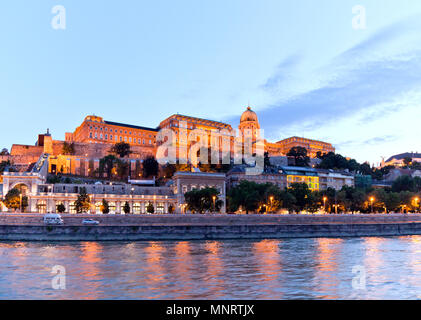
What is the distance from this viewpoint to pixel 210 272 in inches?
1017

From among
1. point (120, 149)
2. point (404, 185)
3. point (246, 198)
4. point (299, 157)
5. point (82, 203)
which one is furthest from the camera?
point (299, 157)

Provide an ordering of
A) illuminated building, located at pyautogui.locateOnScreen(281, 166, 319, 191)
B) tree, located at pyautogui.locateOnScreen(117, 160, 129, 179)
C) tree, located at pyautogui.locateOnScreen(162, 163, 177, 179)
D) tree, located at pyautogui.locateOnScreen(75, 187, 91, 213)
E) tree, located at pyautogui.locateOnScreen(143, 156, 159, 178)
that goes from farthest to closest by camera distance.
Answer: tree, located at pyautogui.locateOnScreen(143, 156, 159, 178)
tree, located at pyautogui.locateOnScreen(117, 160, 129, 179)
illuminated building, located at pyautogui.locateOnScreen(281, 166, 319, 191)
tree, located at pyautogui.locateOnScreen(162, 163, 177, 179)
tree, located at pyautogui.locateOnScreen(75, 187, 91, 213)

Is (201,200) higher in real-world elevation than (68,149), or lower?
lower

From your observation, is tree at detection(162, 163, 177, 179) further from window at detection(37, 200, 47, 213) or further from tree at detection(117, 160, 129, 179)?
window at detection(37, 200, 47, 213)

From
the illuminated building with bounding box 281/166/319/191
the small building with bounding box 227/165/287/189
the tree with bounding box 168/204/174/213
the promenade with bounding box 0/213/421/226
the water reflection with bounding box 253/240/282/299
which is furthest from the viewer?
the illuminated building with bounding box 281/166/319/191

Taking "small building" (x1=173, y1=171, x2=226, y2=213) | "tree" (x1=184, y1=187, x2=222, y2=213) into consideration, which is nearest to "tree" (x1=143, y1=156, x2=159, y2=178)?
"small building" (x1=173, y1=171, x2=226, y2=213)

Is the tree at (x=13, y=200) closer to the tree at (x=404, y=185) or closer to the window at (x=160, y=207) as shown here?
the window at (x=160, y=207)

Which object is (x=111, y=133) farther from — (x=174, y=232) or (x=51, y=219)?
(x=174, y=232)

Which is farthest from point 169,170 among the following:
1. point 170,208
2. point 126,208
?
point 126,208

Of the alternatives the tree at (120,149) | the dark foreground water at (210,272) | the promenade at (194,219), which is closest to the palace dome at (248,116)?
the tree at (120,149)

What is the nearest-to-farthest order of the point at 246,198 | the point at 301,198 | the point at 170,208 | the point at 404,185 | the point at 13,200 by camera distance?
the point at 13,200, the point at 246,198, the point at 301,198, the point at 170,208, the point at 404,185

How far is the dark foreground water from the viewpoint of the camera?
20.1m

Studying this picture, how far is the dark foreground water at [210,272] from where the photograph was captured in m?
20.1
